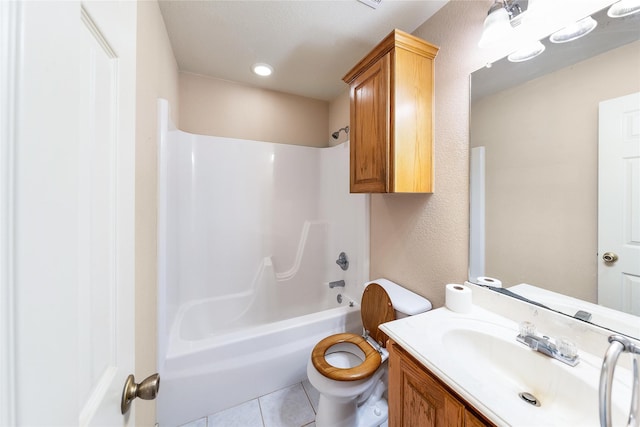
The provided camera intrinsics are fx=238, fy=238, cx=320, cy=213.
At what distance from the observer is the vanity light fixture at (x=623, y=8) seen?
76cm

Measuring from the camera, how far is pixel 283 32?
153 centimetres

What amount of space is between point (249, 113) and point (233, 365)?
2101mm

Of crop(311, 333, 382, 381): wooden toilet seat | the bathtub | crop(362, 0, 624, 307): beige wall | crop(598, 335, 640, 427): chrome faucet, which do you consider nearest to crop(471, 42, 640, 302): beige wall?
crop(362, 0, 624, 307): beige wall

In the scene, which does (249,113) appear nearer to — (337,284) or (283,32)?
(283,32)

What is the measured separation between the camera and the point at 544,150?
0.95m

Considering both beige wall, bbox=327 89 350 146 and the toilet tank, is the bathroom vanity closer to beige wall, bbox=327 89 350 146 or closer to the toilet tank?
the toilet tank

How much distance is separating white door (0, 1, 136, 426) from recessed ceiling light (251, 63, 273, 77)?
1604mm

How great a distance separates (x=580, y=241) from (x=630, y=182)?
24 cm

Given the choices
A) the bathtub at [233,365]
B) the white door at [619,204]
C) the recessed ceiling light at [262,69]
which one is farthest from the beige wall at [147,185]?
the white door at [619,204]

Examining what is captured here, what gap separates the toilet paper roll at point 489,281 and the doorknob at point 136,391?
1.29 metres

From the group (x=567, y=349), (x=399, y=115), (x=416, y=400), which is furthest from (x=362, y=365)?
(x=399, y=115)

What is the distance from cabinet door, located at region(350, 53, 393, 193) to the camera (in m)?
1.27

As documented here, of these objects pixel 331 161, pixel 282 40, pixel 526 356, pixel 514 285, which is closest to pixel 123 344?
pixel 526 356

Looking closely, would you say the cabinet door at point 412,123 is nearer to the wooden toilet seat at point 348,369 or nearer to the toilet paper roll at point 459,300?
the toilet paper roll at point 459,300
